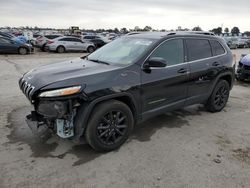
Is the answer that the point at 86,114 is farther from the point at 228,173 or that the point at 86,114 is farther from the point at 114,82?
the point at 228,173

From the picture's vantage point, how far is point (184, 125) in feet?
16.1

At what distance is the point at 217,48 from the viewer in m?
5.43

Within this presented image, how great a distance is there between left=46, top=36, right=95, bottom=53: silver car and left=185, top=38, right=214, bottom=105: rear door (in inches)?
695

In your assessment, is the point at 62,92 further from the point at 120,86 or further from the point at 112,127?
the point at 112,127

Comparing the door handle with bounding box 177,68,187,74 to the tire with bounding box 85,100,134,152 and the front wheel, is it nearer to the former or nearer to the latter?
the tire with bounding box 85,100,134,152

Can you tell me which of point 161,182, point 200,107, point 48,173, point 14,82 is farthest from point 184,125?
point 14,82

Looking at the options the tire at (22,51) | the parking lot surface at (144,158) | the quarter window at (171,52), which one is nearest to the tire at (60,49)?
the tire at (22,51)

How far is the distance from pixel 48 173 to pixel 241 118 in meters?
4.19

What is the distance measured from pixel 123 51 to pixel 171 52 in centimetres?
86

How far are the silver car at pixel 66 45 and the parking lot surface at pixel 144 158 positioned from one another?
54.9 feet

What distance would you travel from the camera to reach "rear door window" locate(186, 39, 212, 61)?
15.6ft

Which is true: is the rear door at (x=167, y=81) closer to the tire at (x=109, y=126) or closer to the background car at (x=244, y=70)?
the tire at (x=109, y=126)

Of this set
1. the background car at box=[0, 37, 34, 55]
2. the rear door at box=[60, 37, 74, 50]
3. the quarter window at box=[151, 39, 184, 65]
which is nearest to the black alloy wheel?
the quarter window at box=[151, 39, 184, 65]

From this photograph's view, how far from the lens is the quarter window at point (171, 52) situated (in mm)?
4219
